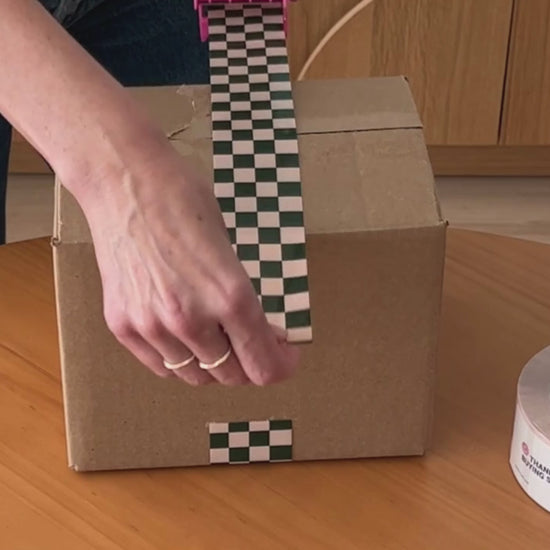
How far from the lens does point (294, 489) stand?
0.91m

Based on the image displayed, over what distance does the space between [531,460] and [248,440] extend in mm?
213

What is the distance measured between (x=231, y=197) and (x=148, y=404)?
0.18 metres

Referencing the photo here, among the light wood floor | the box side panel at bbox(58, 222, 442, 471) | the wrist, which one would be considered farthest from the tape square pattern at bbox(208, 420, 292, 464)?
the light wood floor

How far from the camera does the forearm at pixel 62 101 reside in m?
0.69

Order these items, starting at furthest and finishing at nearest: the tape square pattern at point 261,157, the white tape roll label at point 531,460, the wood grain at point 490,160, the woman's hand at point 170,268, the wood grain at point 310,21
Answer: the wood grain at point 490,160 → the wood grain at point 310,21 → the white tape roll label at point 531,460 → the tape square pattern at point 261,157 → the woman's hand at point 170,268

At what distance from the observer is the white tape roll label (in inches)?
34.1

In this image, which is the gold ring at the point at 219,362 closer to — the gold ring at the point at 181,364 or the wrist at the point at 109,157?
the gold ring at the point at 181,364

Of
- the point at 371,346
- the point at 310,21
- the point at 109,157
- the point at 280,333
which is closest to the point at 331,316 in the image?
the point at 371,346

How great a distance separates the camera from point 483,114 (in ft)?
7.75

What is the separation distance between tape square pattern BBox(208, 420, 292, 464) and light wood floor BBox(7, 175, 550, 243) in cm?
140

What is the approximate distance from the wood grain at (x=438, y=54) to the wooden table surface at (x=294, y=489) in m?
1.29

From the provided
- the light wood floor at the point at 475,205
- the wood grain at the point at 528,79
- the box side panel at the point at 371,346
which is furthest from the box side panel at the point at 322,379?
the wood grain at the point at 528,79

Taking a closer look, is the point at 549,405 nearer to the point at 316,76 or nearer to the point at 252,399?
the point at 252,399

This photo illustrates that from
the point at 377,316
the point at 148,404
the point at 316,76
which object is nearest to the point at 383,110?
the point at 377,316
